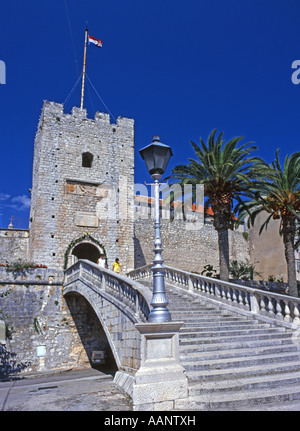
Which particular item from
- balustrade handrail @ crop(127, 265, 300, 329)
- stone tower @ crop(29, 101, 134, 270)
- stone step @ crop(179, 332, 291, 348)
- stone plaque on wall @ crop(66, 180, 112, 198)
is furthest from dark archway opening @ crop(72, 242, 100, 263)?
stone step @ crop(179, 332, 291, 348)

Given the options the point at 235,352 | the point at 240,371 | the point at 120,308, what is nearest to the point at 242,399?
the point at 240,371

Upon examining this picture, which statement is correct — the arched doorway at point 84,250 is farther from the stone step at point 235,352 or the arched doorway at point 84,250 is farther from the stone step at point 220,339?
the stone step at point 235,352

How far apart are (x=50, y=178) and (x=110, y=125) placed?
5163 mm

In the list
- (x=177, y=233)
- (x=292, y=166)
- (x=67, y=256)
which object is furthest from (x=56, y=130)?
(x=177, y=233)

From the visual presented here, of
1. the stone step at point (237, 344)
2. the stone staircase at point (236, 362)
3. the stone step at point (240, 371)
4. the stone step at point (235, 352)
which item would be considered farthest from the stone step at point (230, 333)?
the stone step at point (240, 371)

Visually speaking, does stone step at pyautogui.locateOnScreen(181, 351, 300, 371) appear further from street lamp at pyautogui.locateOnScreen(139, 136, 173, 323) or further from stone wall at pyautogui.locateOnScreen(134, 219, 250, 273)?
stone wall at pyautogui.locateOnScreen(134, 219, 250, 273)

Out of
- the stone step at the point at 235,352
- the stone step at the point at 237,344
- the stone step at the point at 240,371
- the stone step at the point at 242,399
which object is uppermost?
the stone step at the point at 237,344

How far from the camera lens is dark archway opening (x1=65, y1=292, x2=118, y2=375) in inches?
635

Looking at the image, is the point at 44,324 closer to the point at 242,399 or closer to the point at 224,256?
the point at 224,256

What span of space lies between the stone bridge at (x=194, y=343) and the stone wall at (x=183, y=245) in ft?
49.4

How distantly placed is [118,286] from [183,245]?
2190 centimetres

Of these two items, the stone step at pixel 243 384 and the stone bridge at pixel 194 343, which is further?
the stone step at pixel 243 384

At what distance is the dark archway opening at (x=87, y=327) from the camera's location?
1612cm
